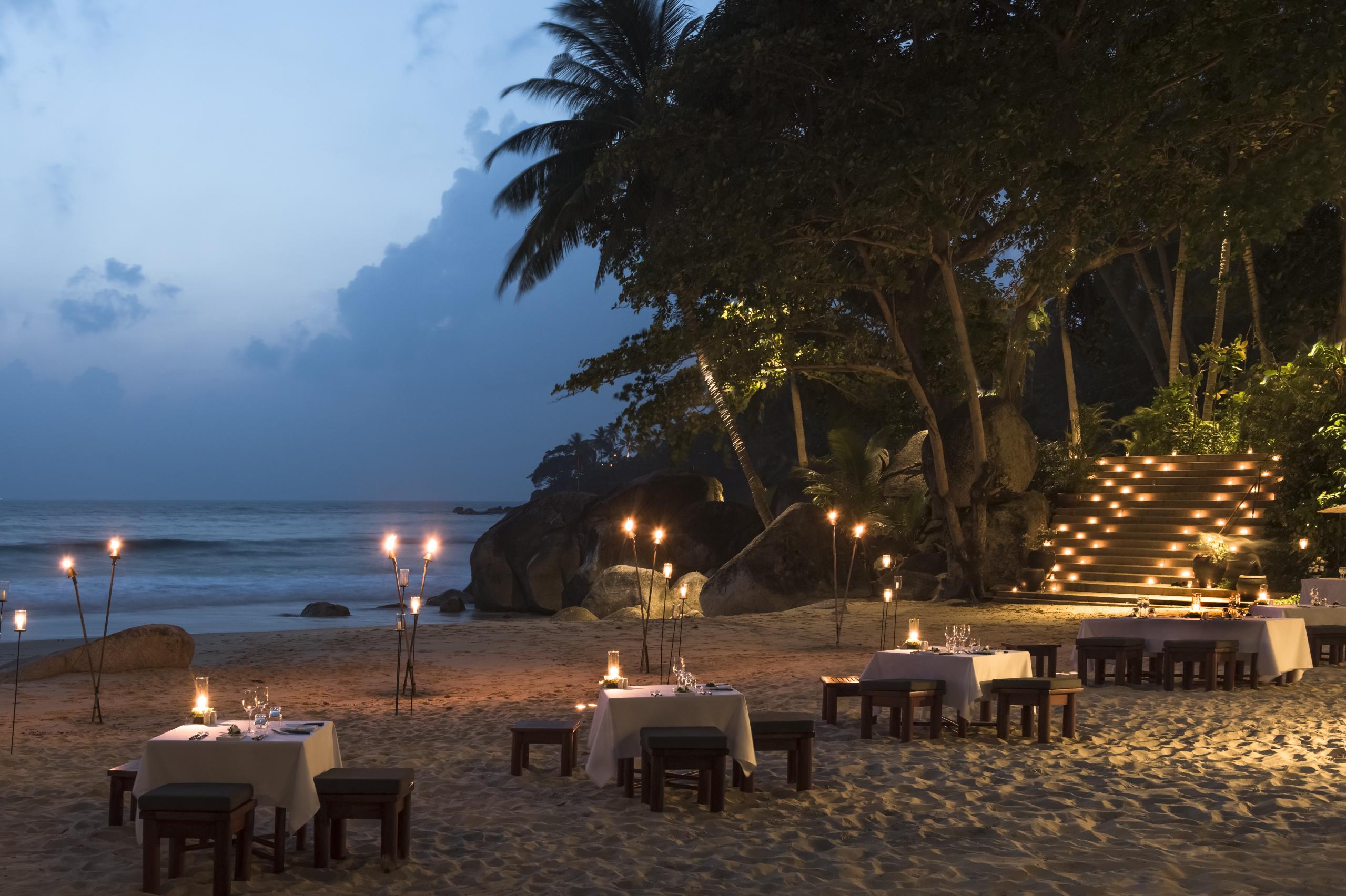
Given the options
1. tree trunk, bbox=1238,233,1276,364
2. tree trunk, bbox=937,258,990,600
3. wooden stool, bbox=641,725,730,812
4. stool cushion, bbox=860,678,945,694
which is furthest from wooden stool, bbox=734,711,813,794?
tree trunk, bbox=1238,233,1276,364

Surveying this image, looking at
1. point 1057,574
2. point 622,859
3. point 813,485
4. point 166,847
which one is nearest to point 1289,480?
point 1057,574

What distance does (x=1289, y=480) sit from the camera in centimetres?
1825

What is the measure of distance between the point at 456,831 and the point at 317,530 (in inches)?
2888

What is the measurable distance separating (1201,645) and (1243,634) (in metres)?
0.64

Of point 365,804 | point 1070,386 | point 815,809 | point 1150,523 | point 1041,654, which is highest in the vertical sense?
point 1070,386

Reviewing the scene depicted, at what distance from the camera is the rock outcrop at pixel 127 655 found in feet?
38.9

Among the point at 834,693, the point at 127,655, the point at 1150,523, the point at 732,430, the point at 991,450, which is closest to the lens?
the point at 834,693

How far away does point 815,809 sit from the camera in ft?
20.2

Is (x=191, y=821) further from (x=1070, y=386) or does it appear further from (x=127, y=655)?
(x=1070, y=386)

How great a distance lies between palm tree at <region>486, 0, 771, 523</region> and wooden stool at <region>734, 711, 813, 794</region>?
18.0 metres

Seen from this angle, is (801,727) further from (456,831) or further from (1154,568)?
(1154,568)

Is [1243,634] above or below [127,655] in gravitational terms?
above

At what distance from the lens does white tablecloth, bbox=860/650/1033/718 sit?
811 cm

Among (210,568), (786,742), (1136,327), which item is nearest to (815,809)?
(786,742)
